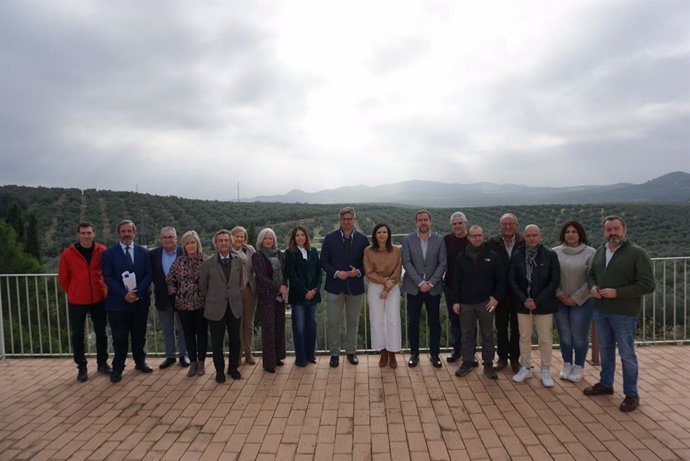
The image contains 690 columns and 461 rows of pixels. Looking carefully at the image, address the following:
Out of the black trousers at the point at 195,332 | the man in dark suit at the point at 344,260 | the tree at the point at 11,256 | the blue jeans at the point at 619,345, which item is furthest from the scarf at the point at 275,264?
the tree at the point at 11,256

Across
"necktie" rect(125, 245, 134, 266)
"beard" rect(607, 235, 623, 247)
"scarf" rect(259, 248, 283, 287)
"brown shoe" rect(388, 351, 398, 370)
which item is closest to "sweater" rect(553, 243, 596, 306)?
"beard" rect(607, 235, 623, 247)

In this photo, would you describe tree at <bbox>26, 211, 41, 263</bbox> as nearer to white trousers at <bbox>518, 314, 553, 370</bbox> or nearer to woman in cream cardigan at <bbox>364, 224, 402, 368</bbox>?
woman in cream cardigan at <bbox>364, 224, 402, 368</bbox>

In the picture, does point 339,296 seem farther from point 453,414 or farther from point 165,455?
point 165,455

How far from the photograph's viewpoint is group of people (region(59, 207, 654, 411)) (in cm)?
486

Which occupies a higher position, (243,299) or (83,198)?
(83,198)

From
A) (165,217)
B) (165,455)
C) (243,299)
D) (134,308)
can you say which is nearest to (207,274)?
(243,299)

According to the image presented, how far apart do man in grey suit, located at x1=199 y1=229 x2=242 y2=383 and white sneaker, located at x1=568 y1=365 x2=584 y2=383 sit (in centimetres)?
348

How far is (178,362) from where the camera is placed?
5832mm

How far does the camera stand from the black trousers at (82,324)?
525 cm

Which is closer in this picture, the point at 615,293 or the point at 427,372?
the point at 615,293

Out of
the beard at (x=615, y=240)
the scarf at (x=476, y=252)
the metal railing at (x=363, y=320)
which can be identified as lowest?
the metal railing at (x=363, y=320)

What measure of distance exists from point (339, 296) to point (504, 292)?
1.81 meters

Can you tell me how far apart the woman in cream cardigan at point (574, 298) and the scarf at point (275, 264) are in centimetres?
292

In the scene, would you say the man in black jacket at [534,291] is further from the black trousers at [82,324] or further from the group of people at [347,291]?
the black trousers at [82,324]
